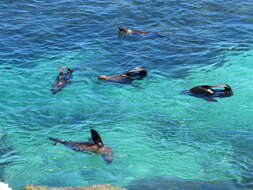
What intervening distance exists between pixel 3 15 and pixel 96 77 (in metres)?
8.33

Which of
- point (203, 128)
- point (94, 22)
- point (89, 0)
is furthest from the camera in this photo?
point (89, 0)

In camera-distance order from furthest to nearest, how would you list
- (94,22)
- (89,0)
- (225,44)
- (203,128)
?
1. (89,0)
2. (94,22)
3. (225,44)
4. (203,128)

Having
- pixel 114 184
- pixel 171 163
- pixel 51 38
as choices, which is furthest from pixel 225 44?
pixel 114 184

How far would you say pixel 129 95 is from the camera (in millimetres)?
17141

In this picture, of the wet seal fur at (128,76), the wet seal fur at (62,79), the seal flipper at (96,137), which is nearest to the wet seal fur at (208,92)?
the wet seal fur at (128,76)

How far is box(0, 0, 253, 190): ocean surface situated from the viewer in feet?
43.9

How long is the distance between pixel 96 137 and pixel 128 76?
4.88 m

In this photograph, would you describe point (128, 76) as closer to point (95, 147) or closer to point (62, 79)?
point (62, 79)

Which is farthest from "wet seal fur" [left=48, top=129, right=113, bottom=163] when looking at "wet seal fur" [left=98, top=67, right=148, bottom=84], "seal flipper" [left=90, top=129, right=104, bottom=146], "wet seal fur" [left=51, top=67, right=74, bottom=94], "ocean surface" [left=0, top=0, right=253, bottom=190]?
"wet seal fur" [left=98, top=67, right=148, bottom=84]

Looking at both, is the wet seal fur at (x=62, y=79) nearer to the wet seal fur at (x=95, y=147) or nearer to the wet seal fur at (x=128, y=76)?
the wet seal fur at (x=128, y=76)

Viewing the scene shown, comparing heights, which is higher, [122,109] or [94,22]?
[94,22]

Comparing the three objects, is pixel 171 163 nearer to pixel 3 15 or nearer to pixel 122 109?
pixel 122 109

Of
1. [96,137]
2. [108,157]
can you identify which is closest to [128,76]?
[96,137]

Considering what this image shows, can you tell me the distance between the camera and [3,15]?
24.0 meters
